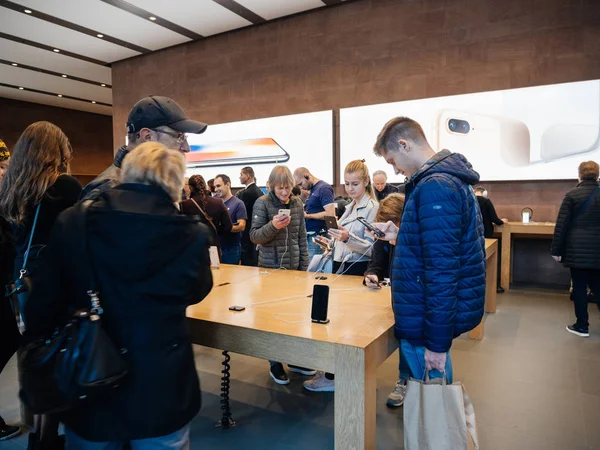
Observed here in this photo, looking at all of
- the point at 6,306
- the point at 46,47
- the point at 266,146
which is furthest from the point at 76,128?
the point at 6,306

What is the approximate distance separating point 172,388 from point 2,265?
151 centimetres

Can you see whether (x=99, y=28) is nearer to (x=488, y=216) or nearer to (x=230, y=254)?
(x=230, y=254)

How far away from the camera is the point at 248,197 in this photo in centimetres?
483

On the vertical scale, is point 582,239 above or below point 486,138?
below

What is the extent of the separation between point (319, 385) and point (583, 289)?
8.54 feet

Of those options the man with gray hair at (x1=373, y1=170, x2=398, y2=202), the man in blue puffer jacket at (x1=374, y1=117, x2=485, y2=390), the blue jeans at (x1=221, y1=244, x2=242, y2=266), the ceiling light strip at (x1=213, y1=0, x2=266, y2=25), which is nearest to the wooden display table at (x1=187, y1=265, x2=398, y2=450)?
the man in blue puffer jacket at (x1=374, y1=117, x2=485, y2=390)

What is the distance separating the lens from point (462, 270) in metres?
1.55

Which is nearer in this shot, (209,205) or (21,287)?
(21,287)

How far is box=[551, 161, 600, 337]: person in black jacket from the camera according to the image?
3672mm

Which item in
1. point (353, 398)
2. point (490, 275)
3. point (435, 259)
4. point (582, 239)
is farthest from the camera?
point (490, 275)

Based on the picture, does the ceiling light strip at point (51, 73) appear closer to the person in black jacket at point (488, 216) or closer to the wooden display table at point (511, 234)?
the person in black jacket at point (488, 216)

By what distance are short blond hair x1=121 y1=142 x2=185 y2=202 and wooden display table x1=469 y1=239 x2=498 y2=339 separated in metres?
2.72

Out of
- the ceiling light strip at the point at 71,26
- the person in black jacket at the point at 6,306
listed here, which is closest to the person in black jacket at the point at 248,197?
the person in black jacket at the point at 6,306

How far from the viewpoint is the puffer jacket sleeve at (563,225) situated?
3.86 metres
